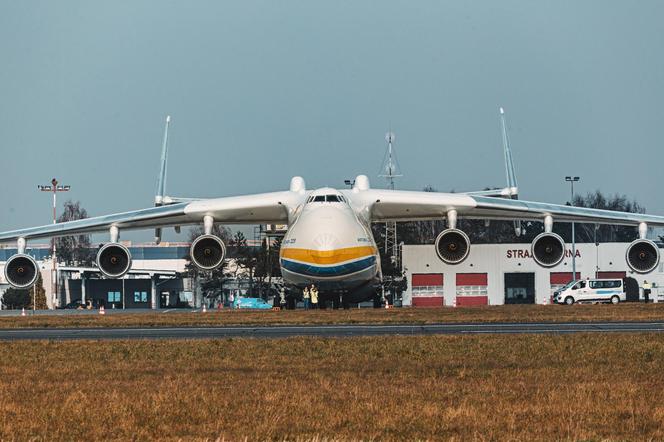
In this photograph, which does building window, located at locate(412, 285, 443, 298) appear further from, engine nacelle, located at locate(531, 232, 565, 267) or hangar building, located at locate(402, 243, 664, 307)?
engine nacelle, located at locate(531, 232, 565, 267)

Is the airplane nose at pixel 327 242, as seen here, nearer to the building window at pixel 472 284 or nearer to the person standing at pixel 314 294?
the person standing at pixel 314 294

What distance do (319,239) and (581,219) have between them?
9.48 meters

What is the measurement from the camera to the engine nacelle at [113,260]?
38438 mm

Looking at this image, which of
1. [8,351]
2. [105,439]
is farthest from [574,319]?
[105,439]

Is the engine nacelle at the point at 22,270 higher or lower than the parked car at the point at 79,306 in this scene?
higher

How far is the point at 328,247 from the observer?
35.3m

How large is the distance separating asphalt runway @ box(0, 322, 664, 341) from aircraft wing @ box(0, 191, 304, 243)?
10687mm

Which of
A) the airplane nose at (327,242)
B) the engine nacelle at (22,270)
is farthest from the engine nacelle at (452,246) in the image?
the engine nacelle at (22,270)

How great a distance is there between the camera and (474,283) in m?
66.5

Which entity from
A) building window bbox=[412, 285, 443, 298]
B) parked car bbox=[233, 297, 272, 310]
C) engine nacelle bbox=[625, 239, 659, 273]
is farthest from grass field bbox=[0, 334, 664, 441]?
building window bbox=[412, 285, 443, 298]

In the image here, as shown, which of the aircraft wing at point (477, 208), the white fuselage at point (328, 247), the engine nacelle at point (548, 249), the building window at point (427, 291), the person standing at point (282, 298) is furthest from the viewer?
the building window at point (427, 291)

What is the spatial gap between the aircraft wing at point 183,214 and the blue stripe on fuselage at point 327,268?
348 cm

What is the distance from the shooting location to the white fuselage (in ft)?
117

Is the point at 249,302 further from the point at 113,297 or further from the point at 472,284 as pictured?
the point at 113,297
